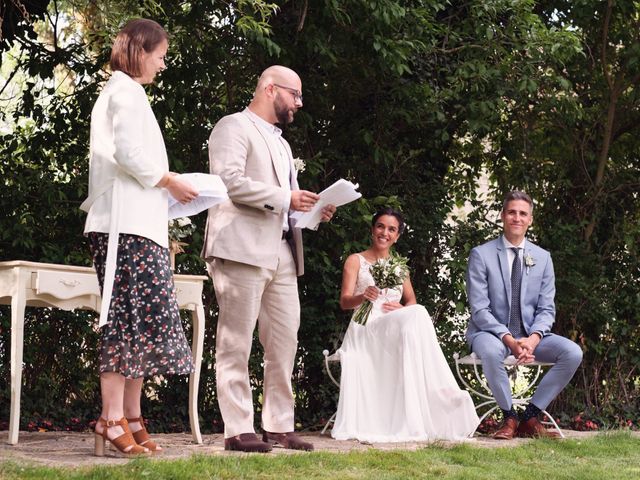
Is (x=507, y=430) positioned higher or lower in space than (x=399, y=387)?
lower

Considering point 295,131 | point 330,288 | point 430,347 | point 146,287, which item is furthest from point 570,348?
point 146,287

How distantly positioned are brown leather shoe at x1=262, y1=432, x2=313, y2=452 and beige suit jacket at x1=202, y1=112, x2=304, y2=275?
0.90 metres

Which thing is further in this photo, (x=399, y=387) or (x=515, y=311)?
(x=515, y=311)

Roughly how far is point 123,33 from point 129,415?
1.74m

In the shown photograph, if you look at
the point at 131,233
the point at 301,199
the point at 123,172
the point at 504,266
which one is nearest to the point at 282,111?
the point at 301,199

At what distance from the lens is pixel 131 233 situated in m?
4.50

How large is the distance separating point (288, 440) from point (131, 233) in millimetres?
1478

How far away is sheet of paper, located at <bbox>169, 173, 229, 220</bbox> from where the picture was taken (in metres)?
4.63

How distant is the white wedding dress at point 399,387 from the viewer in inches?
247

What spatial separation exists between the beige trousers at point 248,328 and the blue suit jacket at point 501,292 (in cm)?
194

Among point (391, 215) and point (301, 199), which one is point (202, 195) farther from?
point (391, 215)

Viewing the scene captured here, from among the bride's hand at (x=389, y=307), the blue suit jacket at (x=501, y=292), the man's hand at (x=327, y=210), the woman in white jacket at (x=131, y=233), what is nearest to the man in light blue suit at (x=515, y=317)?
the blue suit jacket at (x=501, y=292)

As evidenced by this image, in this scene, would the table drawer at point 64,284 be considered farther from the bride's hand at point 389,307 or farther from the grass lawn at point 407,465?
the bride's hand at point 389,307

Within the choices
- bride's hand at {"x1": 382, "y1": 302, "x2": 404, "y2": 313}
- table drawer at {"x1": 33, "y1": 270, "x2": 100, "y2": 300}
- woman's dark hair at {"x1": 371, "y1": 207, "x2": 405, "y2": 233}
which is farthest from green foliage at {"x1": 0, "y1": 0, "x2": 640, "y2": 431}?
table drawer at {"x1": 33, "y1": 270, "x2": 100, "y2": 300}
